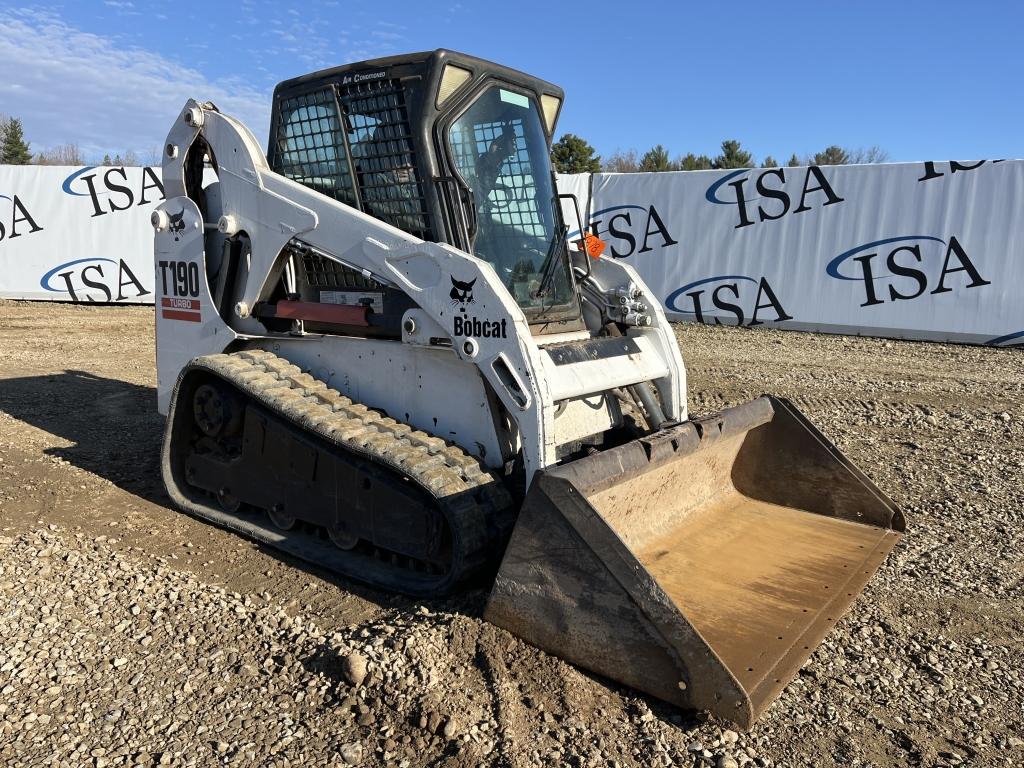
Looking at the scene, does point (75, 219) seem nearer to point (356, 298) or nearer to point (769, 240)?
point (769, 240)

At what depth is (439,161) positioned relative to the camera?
4293 mm

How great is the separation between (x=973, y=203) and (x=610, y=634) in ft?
39.8

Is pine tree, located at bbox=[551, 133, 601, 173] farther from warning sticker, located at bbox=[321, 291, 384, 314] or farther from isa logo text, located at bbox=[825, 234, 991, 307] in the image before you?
warning sticker, located at bbox=[321, 291, 384, 314]

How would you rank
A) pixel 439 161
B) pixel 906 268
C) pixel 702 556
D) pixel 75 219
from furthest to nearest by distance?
pixel 75 219
pixel 906 268
pixel 439 161
pixel 702 556

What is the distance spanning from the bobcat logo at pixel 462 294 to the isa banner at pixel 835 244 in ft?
36.2

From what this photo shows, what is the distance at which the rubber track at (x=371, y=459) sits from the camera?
364cm

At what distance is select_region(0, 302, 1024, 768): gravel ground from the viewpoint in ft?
9.16

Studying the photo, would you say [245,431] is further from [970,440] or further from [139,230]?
[139,230]

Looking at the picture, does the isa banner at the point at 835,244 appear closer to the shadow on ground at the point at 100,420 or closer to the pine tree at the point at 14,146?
the shadow on ground at the point at 100,420

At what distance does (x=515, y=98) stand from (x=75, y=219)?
14225 millimetres

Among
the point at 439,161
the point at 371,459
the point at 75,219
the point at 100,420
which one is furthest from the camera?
the point at 75,219

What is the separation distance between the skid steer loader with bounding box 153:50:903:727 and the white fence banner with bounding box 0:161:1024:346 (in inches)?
370

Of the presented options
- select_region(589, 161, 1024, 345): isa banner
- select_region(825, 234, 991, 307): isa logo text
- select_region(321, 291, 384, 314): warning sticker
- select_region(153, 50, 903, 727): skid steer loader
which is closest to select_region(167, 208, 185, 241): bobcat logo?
select_region(153, 50, 903, 727): skid steer loader

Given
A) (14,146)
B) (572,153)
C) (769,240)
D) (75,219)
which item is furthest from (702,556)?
(14,146)
